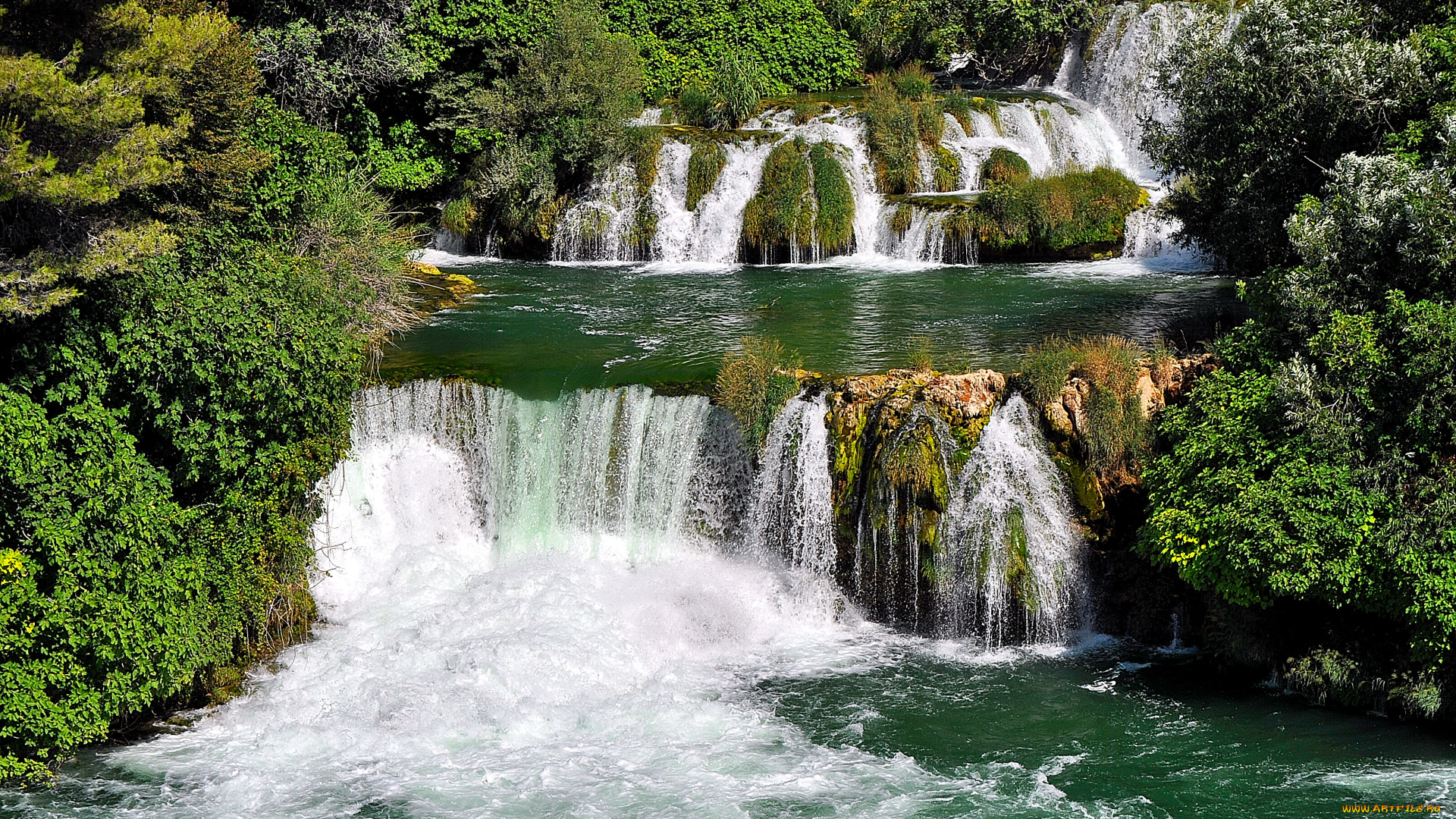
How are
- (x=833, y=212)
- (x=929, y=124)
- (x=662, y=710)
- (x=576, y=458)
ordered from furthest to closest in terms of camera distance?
(x=929, y=124)
(x=833, y=212)
(x=576, y=458)
(x=662, y=710)

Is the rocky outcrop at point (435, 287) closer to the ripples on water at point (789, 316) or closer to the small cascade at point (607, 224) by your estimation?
the ripples on water at point (789, 316)

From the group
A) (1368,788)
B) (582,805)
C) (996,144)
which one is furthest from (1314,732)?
(996,144)

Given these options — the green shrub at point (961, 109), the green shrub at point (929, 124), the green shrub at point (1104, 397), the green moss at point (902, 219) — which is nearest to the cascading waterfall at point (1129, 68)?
the green shrub at point (961, 109)

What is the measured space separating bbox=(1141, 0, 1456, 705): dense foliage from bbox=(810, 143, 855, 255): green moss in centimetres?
1027

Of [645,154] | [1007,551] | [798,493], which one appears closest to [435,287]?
[645,154]

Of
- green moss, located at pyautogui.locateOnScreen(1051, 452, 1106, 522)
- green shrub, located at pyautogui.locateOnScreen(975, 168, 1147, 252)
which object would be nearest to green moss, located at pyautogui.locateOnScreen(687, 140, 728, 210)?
green shrub, located at pyautogui.locateOnScreen(975, 168, 1147, 252)

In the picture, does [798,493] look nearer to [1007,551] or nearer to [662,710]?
[1007,551]

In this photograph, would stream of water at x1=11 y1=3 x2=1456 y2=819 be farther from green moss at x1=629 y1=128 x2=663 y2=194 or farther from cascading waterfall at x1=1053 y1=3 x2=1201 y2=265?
cascading waterfall at x1=1053 y1=3 x2=1201 y2=265

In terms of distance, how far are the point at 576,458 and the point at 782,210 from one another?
10.2m

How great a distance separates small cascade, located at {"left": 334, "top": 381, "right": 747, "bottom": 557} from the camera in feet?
49.3

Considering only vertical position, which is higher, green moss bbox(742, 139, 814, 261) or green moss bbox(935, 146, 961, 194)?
green moss bbox(935, 146, 961, 194)

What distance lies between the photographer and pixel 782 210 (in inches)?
941

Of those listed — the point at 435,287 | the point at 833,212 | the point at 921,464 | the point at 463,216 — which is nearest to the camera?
the point at 921,464

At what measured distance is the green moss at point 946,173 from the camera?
82.9 ft
